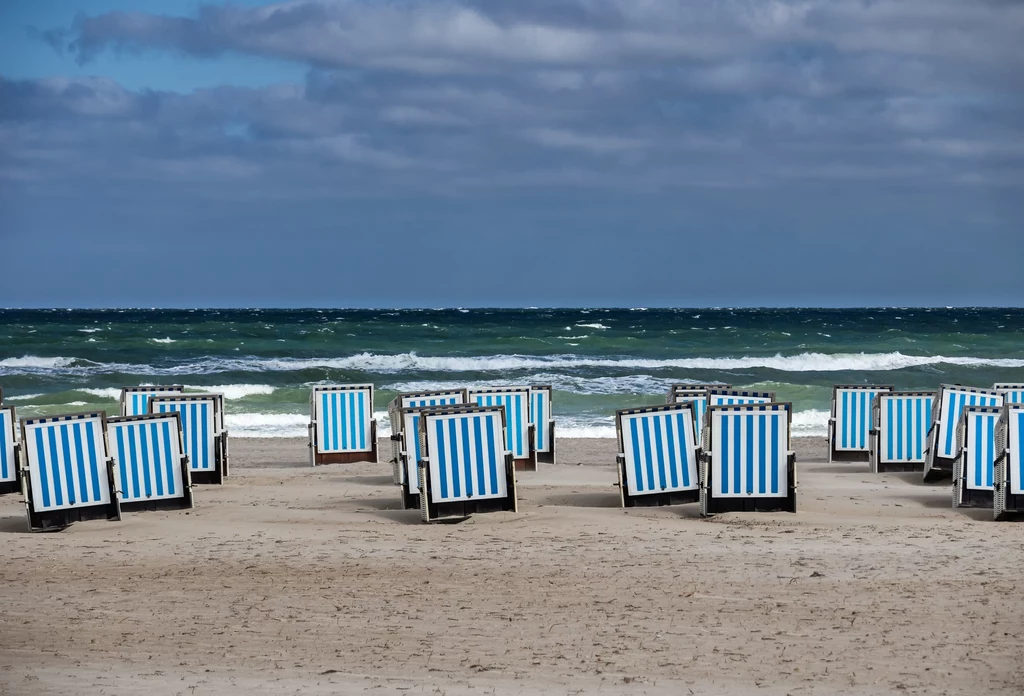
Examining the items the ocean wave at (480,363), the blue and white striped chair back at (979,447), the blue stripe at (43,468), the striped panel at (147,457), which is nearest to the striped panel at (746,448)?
the blue and white striped chair back at (979,447)

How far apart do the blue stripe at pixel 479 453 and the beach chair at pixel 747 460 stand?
1980mm

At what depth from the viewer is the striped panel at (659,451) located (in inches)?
426

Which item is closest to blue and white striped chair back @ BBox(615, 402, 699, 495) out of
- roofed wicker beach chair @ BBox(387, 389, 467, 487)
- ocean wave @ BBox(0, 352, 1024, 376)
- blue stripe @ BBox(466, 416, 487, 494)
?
blue stripe @ BBox(466, 416, 487, 494)

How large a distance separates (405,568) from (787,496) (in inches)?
153

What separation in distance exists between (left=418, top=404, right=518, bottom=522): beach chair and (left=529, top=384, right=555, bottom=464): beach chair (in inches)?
189

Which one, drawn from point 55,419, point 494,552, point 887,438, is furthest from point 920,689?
A: point 887,438

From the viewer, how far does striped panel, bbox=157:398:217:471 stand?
13.5 m

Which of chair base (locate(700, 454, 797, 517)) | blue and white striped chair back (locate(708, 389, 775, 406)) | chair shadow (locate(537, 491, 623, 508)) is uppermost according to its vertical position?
blue and white striped chair back (locate(708, 389, 775, 406))

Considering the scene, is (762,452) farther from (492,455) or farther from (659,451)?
(492,455)

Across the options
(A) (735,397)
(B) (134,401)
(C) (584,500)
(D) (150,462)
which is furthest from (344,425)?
(A) (735,397)

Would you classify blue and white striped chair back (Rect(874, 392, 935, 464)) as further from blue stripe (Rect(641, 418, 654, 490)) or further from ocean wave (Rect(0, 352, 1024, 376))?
ocean wave (Rect(0, 352, 1024, 376))

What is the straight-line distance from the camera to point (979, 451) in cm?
1105

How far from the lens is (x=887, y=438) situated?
1412 centimetres

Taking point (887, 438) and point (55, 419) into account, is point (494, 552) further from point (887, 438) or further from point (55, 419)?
point (887, 438)
